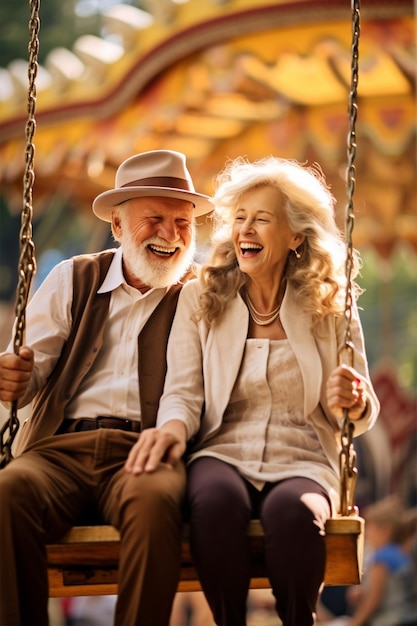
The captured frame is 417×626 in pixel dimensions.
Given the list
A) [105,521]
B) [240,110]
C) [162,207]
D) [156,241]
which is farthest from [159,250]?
[240,110]

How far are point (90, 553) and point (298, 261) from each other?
1053 mm

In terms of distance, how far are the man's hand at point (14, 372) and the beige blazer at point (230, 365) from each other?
1.31 ft

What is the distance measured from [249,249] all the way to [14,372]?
76 cm

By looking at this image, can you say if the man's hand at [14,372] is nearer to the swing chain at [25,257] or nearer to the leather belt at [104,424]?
the swing chain at [25,257]

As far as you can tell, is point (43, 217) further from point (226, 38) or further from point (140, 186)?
point (140, 186)

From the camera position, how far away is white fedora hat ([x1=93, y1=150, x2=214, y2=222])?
4.59 m

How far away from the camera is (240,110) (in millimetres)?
10047

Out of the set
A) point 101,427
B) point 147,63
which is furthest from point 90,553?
point 147,63

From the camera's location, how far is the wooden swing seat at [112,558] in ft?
13.3

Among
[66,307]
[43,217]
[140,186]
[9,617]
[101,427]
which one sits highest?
[43,217]

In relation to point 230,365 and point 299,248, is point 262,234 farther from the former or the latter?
point 230,365

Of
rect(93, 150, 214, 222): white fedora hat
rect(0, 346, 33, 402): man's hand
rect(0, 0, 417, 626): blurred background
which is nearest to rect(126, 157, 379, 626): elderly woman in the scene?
rect(93, 150, 214, 222): white fedora hat

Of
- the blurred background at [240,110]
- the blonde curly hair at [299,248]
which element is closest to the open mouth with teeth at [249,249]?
the blonde curly hair at [299,248]

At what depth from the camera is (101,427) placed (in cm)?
437
